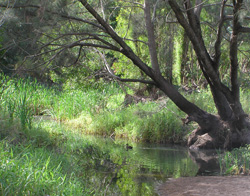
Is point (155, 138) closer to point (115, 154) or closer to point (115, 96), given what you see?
point (115, 154)

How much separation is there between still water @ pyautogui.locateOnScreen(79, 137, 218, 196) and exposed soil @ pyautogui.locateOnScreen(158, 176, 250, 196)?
0.79 feet

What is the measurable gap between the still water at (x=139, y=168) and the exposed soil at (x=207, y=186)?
242 mm

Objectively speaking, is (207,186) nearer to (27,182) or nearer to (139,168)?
(139,168)

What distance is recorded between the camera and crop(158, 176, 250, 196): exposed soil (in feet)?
16.7

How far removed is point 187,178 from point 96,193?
184cm

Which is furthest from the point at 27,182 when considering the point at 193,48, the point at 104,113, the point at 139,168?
the point at 104,113

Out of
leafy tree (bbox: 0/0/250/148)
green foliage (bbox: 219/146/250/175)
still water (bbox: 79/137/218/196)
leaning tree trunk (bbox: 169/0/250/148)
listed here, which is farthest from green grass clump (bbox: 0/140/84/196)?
leaning tree trunk (bbox: 169/0/250/148)

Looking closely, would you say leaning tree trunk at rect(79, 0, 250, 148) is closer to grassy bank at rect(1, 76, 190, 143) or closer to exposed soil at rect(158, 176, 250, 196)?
grassy bank at rect(1, 76, 190, 143)

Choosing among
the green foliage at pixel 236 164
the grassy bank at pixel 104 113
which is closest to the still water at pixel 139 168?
the green foliage at pixel 236 164

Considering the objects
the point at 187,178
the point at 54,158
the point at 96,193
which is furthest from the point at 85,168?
the point at 187,178

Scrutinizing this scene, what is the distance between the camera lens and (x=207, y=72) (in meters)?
8.25

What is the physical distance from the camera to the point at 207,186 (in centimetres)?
544

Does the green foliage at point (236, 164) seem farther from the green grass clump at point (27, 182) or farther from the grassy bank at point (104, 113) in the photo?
the green grass clump at point (27, 182)

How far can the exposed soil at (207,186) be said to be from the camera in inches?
200
